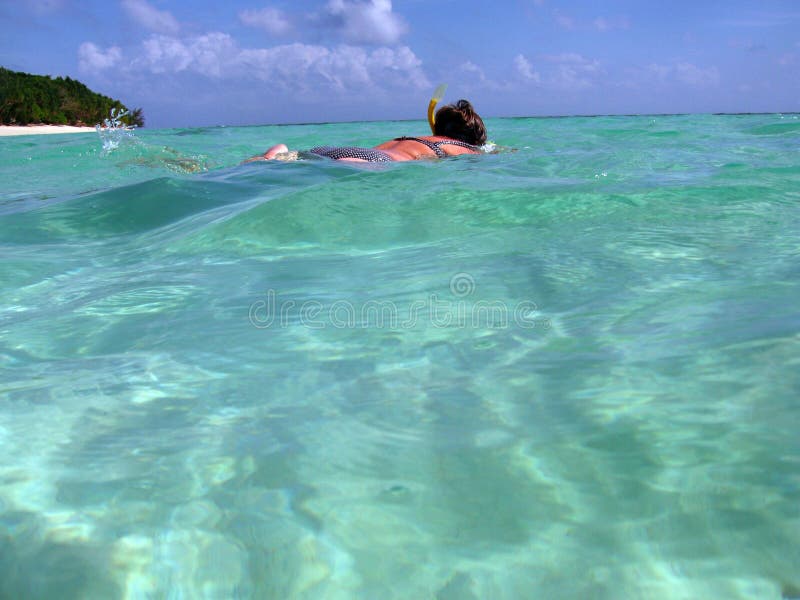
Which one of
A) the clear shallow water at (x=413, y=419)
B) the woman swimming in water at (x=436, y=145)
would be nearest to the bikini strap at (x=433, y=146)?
the woman swimming in water at (x=436, y=145)

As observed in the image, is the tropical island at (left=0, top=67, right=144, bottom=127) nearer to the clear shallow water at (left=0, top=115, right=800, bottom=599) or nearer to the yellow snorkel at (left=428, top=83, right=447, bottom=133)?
the yellow snorkel at (left=428, top=83, right=447, bottom=133)

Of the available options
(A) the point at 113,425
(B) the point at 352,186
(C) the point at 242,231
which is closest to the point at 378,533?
(A) the point at 113,425

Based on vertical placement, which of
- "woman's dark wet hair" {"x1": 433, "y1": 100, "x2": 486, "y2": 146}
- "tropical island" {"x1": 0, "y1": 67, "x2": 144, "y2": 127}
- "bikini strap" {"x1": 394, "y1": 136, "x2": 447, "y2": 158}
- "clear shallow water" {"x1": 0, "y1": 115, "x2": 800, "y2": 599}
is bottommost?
"clear shallow water" {"x1": 0, "y1": 115, "x2": 800, "y2": 599}

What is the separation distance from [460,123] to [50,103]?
3213cm

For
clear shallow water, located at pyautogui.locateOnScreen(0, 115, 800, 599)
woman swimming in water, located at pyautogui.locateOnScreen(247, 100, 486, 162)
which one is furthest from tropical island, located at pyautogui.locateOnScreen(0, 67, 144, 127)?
clear shallow water, located at pyautogui.locateOnScreen(0, 115, 800, 599)

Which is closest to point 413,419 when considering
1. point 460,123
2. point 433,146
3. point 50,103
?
point 433,146

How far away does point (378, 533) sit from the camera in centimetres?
94

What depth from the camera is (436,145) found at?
21.1 feet

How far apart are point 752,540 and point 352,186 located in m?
3.75

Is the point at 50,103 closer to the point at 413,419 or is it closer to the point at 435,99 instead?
the point at 435,99

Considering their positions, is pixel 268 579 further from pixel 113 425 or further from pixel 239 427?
pixel 113 425

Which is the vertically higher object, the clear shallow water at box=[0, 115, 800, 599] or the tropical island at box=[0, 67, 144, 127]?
the tropical island at box=[0, 67, 144, 127]

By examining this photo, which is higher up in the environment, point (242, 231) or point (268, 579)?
point (242, 231)

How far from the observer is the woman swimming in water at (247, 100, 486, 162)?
6.03 metres
